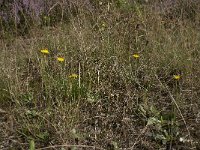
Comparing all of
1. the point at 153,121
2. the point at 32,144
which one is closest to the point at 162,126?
the point at 153,121

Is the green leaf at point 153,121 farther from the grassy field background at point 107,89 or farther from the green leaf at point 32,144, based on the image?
the green leaf at point 32,144

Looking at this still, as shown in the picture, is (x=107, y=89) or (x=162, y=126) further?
(x=107, y=89)

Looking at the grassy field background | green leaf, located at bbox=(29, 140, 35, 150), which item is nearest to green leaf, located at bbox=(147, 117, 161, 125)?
the grassy field background

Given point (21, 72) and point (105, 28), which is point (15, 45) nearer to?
point (21, 72)

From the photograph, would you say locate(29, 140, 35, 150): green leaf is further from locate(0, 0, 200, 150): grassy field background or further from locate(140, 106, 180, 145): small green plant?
locate(140, 106, 180, 145): small green plant

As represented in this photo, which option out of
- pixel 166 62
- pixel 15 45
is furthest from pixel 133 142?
pixel 15 45

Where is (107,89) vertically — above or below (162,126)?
above

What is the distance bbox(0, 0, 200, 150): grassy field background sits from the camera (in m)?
2.41

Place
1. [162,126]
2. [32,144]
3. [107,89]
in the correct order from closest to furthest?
[32,144] → [162,126] → [107,89]

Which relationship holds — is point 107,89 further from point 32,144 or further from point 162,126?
point 32,144

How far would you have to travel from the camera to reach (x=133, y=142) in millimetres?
2391

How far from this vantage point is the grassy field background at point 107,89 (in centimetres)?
241

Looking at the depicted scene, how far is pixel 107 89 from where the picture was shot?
112 inches

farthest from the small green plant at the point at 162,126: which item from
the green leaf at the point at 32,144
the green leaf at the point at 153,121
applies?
the green leaf at the point at 32,144
